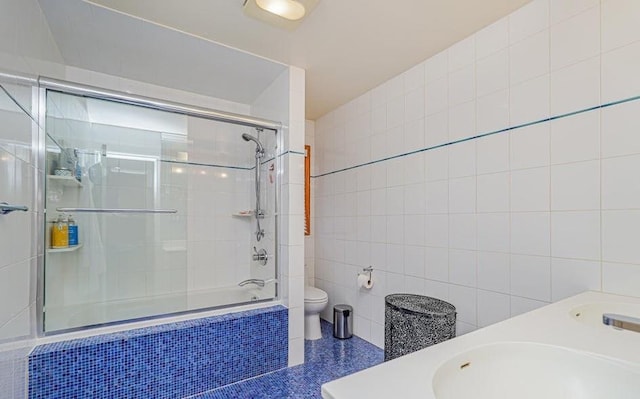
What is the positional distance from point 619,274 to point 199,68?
9.56 feet

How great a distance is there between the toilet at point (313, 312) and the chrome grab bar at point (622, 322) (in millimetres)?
2046

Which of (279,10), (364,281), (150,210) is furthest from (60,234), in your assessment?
(364,281)

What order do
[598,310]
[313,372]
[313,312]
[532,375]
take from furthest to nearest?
1. [313,312]
2. [313,372]
3. [598,310]
4. [532,375]

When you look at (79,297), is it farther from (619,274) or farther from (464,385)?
(619,274)

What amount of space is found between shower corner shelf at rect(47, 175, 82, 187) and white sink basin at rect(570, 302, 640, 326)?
2615 mm

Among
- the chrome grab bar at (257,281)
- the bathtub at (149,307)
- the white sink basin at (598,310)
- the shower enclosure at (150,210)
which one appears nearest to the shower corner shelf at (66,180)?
the shower enclosure at (150,210)

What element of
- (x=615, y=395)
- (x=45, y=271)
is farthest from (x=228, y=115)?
(x=615, y=395)

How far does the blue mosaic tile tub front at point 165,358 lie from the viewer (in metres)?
1.55

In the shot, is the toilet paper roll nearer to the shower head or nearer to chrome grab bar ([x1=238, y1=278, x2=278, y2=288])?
chrome grab bar ([x1=238, y1=278, x2=278, y2=288])

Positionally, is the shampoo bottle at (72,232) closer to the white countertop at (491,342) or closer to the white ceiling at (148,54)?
the white ceiling at (148,54)

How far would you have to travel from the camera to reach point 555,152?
156 cm

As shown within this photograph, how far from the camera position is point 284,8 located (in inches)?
68.1

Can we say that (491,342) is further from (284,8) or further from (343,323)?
(343,323)

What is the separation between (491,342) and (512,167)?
4.22ft
